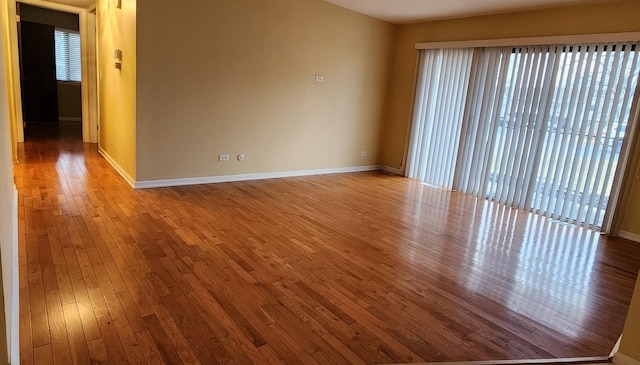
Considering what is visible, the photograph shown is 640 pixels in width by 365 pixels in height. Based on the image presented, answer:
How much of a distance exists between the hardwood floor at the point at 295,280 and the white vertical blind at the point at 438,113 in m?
1.51

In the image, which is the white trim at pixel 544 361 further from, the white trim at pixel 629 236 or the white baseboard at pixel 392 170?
the white baseboard at pixel 392 170

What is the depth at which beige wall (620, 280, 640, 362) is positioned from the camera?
1935 millimetres

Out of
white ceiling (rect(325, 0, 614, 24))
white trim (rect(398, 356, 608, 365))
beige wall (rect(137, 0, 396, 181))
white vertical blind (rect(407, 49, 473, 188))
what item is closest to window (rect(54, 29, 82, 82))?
beige wall (rect(137, 0, 396, 181))

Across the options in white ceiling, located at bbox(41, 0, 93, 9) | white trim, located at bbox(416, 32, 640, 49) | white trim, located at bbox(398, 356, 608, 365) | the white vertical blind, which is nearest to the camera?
white trim, located at bbox(398, 356, 608, 365)

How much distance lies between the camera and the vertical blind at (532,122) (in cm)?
424

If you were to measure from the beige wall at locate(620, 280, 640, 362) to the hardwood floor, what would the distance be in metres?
0.20

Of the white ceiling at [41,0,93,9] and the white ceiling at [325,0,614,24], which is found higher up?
the white ceiling at [325,0,614,24]

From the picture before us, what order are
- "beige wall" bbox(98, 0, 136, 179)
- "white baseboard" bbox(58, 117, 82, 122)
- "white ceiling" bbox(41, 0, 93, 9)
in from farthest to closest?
"white baseboard" bbox(58, 117, 82, 122), "white ceiling" bbox(41, 0, 93, 9), "beige wall" bbox(98, 0, 136, 179)

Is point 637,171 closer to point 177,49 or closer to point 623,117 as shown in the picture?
point 623,117

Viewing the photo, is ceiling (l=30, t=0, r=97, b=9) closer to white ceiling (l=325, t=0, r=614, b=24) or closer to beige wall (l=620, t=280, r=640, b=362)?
white ceiling (l=325, t=0, r=614, b=24)

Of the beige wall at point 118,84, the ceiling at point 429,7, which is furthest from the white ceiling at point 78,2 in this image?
the beige wall at point 118,84

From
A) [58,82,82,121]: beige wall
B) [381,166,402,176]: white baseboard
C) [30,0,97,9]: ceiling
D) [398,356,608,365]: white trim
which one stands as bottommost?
[398,356,608,365]: white trim

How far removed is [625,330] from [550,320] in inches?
17.0

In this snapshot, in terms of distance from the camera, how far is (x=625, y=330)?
2.01m
